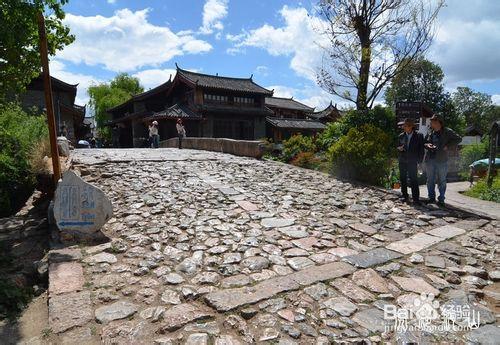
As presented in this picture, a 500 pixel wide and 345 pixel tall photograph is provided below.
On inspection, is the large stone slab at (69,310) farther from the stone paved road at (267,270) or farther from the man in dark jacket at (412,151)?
the man in dark jacket at (412,151)

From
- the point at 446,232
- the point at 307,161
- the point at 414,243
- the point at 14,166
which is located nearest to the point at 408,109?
the point at 307,161

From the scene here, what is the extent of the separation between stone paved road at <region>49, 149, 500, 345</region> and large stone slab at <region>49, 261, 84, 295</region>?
0.07 feet

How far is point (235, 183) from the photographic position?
8.07 meters

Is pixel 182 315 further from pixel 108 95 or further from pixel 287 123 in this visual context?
pixel 108 95

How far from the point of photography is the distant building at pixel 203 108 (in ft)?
87.5

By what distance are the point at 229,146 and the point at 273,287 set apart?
1126cm

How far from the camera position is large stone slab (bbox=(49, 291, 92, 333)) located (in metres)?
2.83

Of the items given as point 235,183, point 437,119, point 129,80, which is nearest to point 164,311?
point 235,183

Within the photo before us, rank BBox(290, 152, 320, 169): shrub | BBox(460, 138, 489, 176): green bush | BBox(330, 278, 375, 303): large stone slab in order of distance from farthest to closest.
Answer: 1. BBox(460, 138, 489, 176): green bush
2. BBox(290, 152, 320, 169): shrub
3. BBox(330, 278, 375, 303): large stone slab

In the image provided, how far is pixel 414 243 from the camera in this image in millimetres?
4719

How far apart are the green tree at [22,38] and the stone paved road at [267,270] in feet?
8.77

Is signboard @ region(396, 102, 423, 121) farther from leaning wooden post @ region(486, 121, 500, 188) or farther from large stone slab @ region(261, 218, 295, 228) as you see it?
large stone slab @ region(261, 218, 295, 228)

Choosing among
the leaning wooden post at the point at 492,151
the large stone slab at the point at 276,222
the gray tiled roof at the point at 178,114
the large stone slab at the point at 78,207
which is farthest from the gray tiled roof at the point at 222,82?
the large stone slab at the point at 78,207

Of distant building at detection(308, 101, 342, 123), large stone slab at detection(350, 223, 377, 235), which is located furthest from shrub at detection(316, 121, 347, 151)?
distant building at detection(308, 101, 342, 123)
